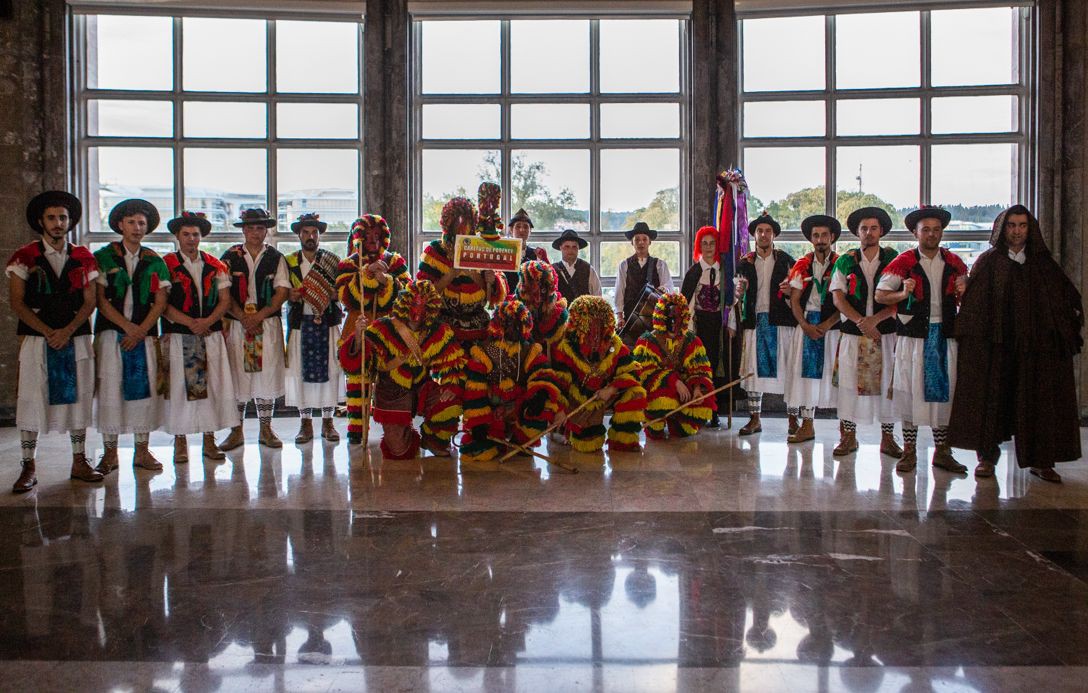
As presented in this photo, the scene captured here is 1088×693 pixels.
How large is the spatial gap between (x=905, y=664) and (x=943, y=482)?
8.70 feet

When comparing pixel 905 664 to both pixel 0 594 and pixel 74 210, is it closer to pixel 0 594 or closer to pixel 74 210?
pixel 0 594

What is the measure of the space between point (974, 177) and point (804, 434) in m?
3.42

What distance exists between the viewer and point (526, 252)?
6.87 metres

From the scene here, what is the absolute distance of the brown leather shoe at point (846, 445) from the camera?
5.55m

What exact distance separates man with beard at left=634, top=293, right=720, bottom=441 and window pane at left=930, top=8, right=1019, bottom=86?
3.84 metres

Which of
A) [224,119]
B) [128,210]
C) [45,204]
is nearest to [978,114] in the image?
[224,119]

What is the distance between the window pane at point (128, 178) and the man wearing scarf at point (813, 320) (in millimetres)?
5731

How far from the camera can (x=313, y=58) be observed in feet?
25.6

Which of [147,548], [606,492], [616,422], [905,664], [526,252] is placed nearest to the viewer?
[905,664]

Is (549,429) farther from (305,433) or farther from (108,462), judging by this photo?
(108,462)

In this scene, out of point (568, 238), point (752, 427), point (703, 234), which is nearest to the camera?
point (752, 427)

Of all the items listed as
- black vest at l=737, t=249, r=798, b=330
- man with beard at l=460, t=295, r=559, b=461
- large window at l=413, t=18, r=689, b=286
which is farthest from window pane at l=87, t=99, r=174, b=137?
black vest at l=737, t=249, r=798, b=330

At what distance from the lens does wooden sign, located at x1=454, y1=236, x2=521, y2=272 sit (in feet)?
16.8

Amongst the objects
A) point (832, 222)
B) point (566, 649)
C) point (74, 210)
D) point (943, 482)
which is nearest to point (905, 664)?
point (566, 649)
